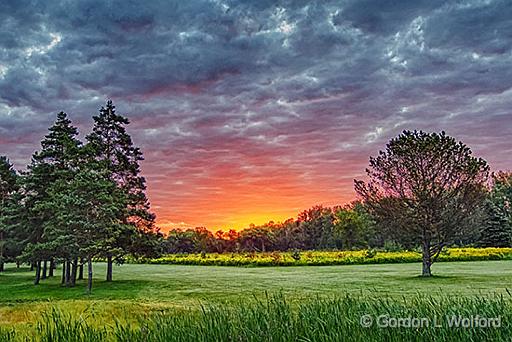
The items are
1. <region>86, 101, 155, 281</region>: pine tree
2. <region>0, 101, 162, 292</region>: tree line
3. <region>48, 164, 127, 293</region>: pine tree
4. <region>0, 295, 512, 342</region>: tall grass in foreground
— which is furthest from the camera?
<region>86, 101, 155, 281</region>: pine tree

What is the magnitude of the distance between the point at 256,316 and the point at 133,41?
12459 millimetres

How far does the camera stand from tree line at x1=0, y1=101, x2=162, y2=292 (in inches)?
A: 693

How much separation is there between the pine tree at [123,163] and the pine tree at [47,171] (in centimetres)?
108

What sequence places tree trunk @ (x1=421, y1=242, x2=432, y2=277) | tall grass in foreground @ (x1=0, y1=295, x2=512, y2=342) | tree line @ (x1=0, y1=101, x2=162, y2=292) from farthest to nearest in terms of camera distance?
tree trunk @ (x1=421, y1=242, x2=432, y2=277), tree line @ (x1=0, y1=101, x2=162, y2=292), tall grass in foreground @ (x1=0, y1=295, x2=512, y2=342)

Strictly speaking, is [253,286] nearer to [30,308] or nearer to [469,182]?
[30,308]

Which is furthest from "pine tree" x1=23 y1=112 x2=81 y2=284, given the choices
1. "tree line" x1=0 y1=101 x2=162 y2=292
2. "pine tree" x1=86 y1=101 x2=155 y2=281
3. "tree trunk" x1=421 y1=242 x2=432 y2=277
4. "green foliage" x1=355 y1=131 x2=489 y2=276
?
"tree trunk" x1=421 y1=242 x2=432 y2=277

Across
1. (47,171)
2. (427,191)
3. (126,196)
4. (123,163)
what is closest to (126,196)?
(126,196)

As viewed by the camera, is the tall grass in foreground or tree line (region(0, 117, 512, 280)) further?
tree line (region(0, 117, 512, 280))

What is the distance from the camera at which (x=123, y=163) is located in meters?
21.2

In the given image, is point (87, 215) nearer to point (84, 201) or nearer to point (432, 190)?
point (84, 201)

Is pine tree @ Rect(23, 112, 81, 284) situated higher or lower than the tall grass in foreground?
higher

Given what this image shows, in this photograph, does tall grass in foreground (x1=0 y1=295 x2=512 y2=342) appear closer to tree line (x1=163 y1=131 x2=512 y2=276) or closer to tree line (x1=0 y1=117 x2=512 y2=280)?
tree line (x1=0 y1=117 x2=512 y2=280)

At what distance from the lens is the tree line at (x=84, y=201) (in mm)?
17609

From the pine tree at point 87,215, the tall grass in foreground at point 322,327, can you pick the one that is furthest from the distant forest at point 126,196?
the tall grass in foreground at point 322,327
